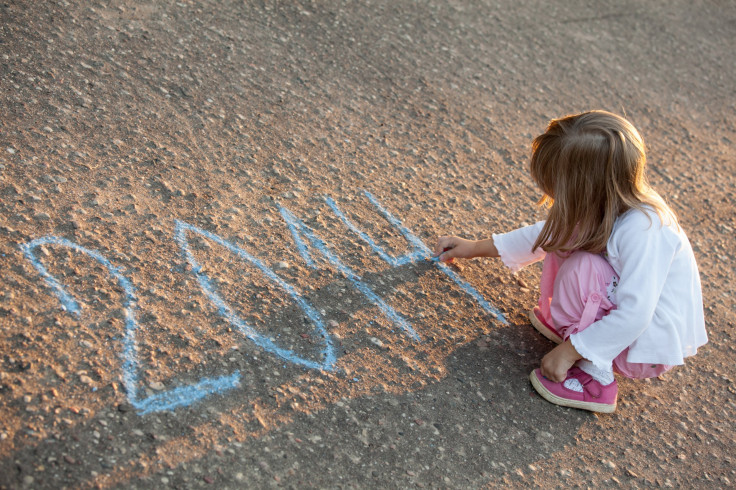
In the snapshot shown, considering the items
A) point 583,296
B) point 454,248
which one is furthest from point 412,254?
point 583,296

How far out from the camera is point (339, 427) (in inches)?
83.4

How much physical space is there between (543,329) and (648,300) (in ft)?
1.81

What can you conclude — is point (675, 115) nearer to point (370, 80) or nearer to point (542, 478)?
point (370, 80)

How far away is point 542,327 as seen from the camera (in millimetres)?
2734

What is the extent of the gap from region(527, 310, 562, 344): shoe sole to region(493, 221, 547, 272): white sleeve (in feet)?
0.79

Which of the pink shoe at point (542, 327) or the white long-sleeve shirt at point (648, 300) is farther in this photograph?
the pink shoe at point (542, 327)

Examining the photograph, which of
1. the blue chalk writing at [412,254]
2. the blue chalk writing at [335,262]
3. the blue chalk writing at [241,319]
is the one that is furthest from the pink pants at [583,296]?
the blue chalk writing at [241,319]

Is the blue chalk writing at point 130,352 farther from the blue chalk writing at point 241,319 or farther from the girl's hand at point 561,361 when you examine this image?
the girl's hand at point 561,361

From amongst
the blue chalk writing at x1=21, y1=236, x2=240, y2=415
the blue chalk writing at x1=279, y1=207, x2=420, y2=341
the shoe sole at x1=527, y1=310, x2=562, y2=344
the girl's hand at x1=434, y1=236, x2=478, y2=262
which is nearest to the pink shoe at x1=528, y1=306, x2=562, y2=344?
the shoe sole at x1=527, y1=310, x2=562, y2=344

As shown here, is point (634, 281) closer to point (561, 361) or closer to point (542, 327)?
point (561, 361)

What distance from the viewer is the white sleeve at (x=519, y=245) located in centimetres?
268

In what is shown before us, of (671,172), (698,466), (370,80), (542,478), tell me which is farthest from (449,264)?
(671,172)

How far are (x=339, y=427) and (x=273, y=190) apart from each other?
125 centimetres

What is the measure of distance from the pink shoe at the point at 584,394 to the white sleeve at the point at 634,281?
135 mm
